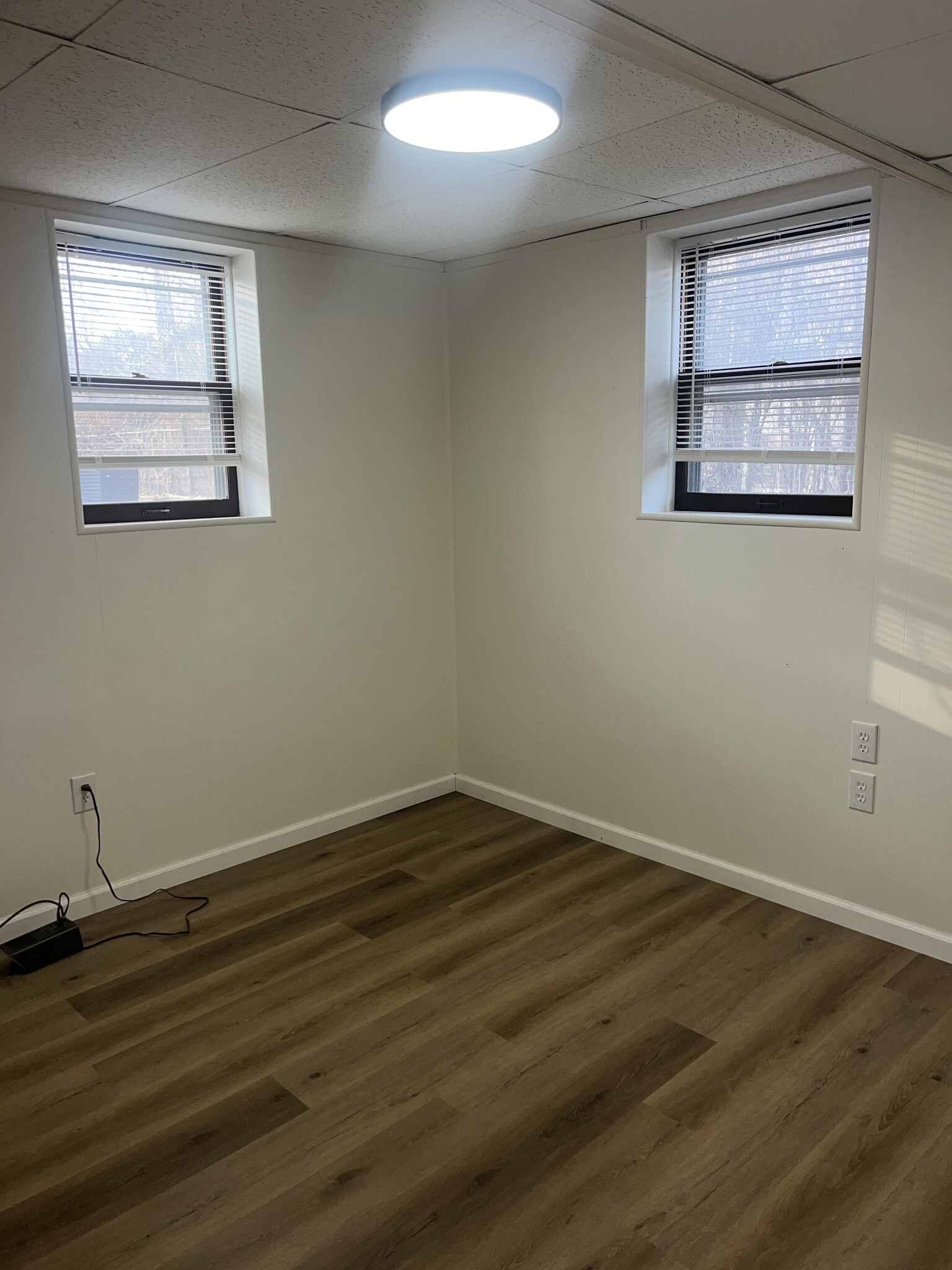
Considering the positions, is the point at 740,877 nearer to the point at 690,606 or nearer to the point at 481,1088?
the point at 690,606

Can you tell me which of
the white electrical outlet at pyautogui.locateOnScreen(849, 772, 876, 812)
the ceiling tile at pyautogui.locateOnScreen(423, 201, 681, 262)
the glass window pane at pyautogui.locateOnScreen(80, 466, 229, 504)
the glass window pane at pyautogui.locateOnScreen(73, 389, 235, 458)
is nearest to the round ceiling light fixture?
the ceiling tile at pyautogui.locateOnScreen(423, 201, 681, 262)

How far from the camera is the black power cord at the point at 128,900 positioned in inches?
124

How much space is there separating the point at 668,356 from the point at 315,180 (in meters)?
1.38

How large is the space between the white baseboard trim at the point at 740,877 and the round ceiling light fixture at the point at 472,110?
95.3 inches

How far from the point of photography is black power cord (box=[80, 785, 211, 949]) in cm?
316

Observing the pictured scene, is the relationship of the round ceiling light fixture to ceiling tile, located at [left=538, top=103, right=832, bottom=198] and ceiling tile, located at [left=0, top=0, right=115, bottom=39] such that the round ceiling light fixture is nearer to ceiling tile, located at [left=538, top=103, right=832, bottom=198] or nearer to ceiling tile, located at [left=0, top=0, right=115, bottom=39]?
ceiling tile, located at [left=538, top=103, right=832, bottom=198]

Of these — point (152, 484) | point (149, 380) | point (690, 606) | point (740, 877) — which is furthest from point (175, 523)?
point (740, 877)

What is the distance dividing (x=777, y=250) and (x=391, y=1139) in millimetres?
2835

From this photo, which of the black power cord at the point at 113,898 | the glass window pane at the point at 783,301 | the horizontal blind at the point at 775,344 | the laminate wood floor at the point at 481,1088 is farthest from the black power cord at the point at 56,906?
the glass window pane at the point at 783,301

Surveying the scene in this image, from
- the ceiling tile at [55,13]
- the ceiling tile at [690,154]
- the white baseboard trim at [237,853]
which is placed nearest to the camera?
the ceiling tile at [55,13]

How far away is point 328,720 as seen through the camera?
3.93 meters

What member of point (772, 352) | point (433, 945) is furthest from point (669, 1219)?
point (772, 352)

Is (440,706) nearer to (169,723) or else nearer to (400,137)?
(169,723)

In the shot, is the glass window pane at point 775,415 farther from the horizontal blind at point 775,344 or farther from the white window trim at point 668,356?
the white window trim at point 668,356
